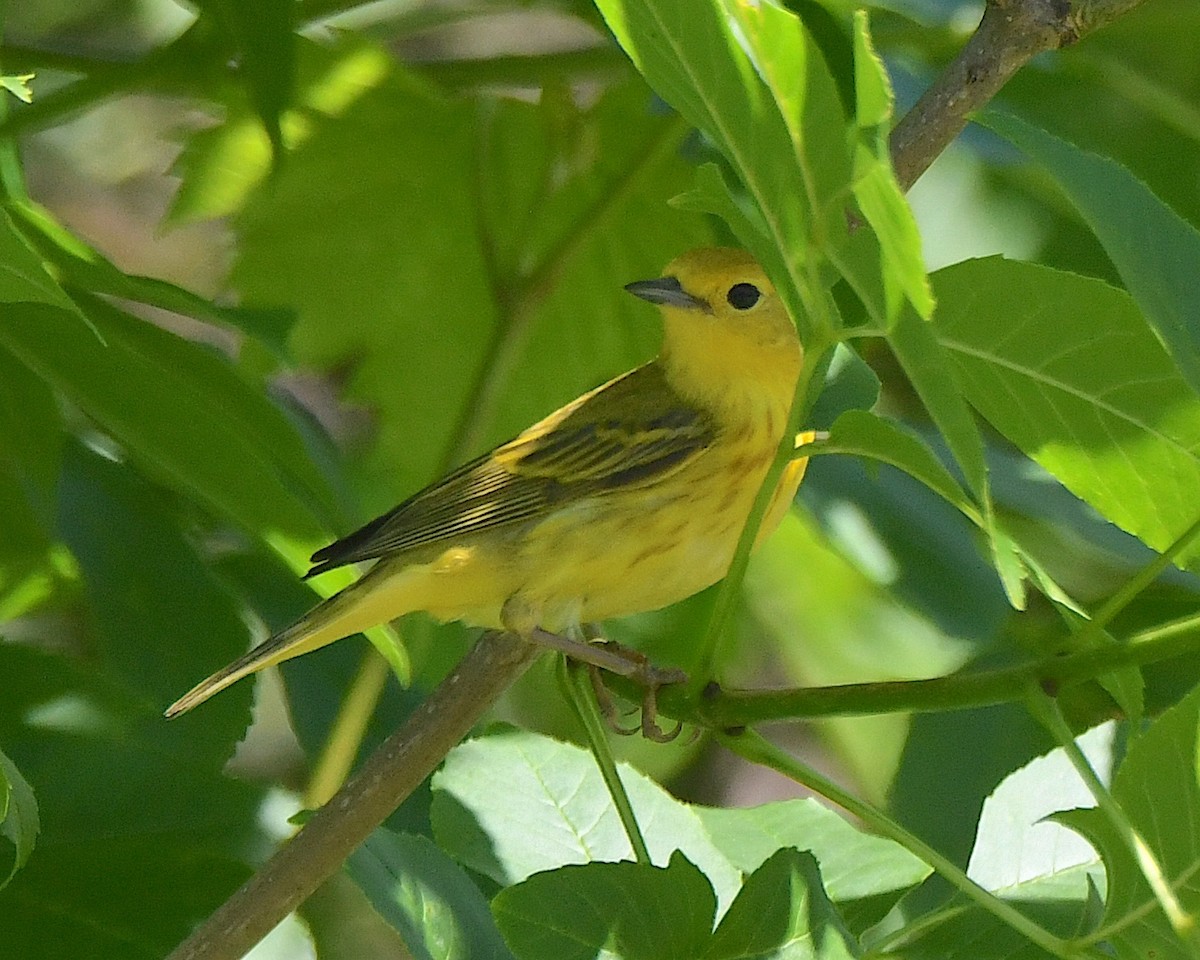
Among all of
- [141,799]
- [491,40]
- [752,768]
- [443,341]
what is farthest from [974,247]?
[491,40]

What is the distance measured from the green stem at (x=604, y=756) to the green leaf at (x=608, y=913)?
4 cm

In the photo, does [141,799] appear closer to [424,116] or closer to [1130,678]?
[1130,678]

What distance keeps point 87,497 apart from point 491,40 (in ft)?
12.1

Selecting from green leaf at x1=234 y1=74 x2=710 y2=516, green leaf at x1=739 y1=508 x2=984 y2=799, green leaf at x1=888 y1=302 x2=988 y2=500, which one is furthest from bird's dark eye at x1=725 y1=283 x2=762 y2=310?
green leaf at x1=888 y1=302 x2=988 y2=500

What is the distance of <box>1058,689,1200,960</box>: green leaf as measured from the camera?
121 centimetres

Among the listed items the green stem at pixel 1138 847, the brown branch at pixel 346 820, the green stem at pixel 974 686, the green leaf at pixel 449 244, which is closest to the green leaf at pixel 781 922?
the green stem at pixel 974 686

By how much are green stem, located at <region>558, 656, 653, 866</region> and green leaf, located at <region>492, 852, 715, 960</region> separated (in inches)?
1.4

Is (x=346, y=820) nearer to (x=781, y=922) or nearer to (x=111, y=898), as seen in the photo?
(x=111, y=898)

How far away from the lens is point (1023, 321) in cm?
133

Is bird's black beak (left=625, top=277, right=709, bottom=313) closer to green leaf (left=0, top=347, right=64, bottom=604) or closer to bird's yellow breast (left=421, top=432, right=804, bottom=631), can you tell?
bird's yellow breast (left=421, top=432, right=804, bottom=631)

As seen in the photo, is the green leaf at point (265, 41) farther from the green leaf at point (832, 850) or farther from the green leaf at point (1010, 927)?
the green leaf at point (1010, 927)

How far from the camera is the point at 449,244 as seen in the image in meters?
2.74

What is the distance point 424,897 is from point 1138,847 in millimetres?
636

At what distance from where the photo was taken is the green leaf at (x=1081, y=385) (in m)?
1.32
